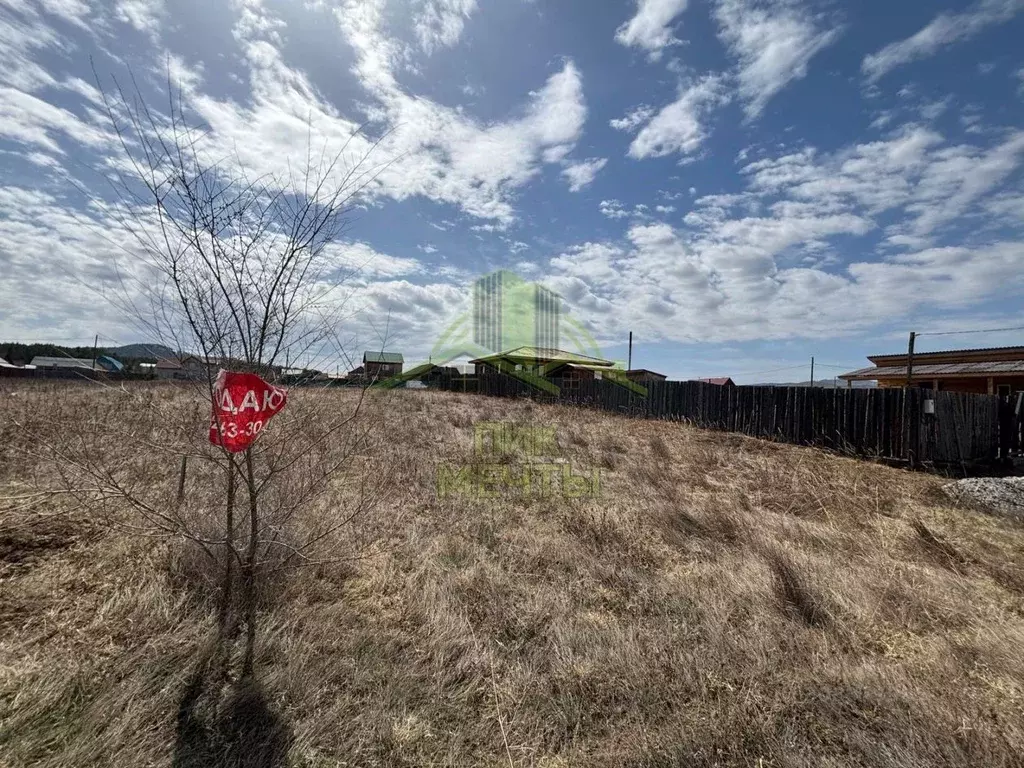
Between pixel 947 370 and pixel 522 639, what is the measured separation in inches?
922

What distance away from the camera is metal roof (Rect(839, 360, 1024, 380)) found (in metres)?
16.1

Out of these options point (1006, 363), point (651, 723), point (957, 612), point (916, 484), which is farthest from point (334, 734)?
point (1006, 363)

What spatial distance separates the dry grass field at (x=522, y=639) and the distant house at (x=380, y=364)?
1.10 feet

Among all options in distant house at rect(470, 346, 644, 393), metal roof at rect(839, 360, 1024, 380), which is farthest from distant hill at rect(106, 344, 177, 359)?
metal roof at rect(839, 360, 1024, 380)

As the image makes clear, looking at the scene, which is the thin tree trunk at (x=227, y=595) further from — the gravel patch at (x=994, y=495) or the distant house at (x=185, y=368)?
the gravel patch at (x=994, y=495)

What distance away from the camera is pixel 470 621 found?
2.47 metres

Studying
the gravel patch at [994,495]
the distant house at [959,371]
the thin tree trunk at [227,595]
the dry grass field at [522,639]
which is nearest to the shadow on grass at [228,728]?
the dry grass field at [522,639]

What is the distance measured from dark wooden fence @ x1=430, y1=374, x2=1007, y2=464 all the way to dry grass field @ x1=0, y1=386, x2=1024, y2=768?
451 cm

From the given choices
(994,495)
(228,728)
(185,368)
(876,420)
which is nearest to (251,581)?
(228,728)

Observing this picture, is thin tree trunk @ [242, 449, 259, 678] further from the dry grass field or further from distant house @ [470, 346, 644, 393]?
distant house @ [470, 346, 644, 393]

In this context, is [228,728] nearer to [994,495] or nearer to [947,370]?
[994,495]

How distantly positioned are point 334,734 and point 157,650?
0.92 m

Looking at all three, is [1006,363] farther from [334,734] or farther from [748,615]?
[334,734]

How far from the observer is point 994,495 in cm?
515
